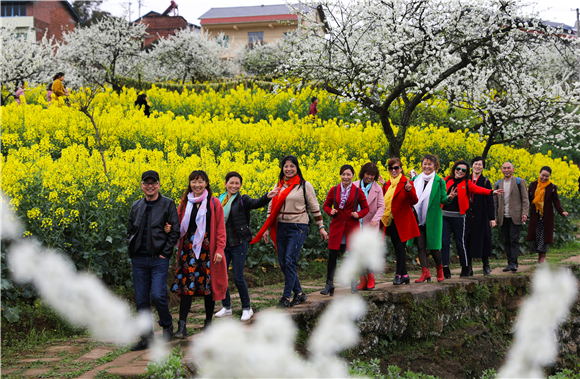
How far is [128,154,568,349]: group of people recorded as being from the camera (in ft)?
17.5

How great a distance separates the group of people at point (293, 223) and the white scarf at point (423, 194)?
0.01m

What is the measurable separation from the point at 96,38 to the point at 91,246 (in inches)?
1042

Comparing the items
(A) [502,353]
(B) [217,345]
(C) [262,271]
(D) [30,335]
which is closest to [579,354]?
(A) [502,353]

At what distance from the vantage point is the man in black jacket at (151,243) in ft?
17.3

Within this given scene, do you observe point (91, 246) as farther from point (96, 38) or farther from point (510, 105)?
point (96, 38)

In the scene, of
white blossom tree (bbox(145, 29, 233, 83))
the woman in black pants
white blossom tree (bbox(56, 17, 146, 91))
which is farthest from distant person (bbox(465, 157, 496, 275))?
white blossom tree (bbox(56, 17, 146, 91))

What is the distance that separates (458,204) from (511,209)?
4.69ft

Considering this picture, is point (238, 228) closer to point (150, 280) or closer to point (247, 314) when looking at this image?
point (247, 314)

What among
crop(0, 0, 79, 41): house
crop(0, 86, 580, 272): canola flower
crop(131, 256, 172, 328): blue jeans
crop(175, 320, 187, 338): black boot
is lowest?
crop(175, 320, 187, 338): black boot

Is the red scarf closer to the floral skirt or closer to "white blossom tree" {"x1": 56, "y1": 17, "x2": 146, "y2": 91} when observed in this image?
the floral skirt

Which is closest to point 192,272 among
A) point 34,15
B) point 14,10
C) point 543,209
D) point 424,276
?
point 424,276

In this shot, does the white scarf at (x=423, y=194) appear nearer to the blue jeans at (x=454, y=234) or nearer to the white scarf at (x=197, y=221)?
the blue jeans at (x=454, y=234)

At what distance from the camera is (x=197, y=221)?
5664mm

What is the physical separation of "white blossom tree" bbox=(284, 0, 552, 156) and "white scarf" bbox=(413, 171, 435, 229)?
4.52 m
